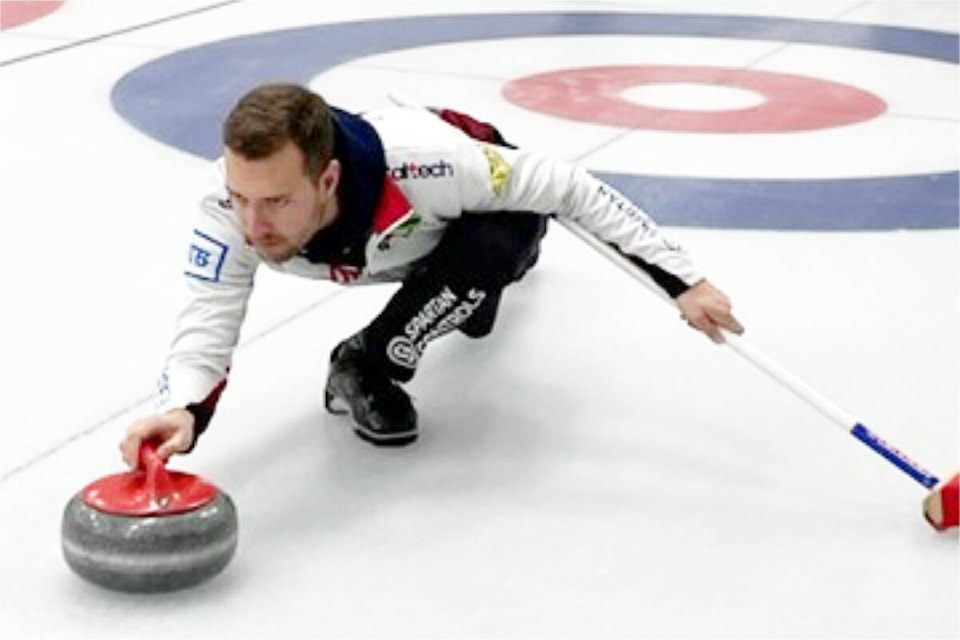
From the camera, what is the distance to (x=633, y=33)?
5309mm

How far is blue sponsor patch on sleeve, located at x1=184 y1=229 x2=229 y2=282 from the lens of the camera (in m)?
1.95

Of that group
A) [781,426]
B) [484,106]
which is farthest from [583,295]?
[484,106]

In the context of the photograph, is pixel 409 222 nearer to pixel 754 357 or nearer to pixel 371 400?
pixel 371 400

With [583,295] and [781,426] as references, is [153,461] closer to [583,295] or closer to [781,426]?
[781,426]

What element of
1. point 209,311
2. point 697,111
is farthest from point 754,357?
point 697,111

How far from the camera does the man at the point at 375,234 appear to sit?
180cm

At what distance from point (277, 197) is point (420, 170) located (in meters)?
0.29

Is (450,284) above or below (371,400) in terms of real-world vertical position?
above

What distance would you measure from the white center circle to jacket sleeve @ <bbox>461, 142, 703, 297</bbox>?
6.94 feet

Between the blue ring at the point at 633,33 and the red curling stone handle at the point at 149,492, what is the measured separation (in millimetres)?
1580

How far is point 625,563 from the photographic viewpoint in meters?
1.89

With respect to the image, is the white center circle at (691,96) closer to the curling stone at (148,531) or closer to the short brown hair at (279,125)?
the short brown hair at (279,125)

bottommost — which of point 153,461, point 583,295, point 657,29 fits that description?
point 657,29

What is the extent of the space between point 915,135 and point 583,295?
58.1 inches
